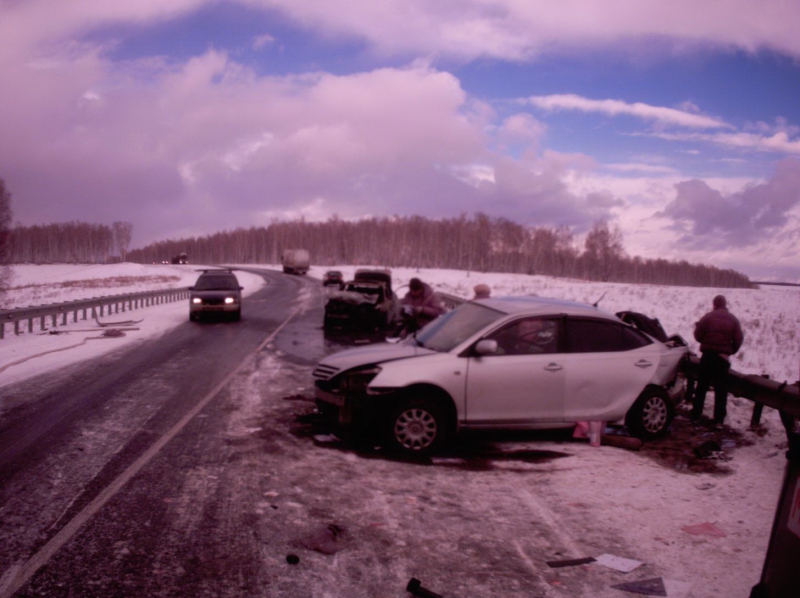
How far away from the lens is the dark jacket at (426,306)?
469 inches

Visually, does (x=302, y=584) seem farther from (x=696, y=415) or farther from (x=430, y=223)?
(x=430, y=223)

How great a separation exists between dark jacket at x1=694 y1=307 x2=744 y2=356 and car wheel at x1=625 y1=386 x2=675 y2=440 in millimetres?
1701

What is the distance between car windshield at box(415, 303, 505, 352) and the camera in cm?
784

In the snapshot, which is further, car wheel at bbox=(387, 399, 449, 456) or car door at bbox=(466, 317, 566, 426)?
car door at bbox=(466, 317, 566, 426)

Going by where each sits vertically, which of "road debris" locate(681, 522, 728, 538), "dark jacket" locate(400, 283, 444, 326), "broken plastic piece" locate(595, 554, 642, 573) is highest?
"dark jacket" locate(400, 283, 444, 326)

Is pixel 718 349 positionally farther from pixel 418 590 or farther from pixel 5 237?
pixel 5 237

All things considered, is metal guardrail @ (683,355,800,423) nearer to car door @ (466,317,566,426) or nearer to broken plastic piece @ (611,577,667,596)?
car door @ (466,317,566,426)

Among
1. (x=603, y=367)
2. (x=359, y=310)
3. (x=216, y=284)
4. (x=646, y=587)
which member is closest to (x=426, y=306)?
(x=603, y=367)

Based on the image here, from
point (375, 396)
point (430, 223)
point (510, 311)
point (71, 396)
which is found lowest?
point (71, 396)

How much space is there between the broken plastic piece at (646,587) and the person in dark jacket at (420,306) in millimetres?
7646

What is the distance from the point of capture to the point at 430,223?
6107 inches

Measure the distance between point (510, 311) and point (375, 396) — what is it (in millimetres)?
1908

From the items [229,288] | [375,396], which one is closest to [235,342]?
[229,288]

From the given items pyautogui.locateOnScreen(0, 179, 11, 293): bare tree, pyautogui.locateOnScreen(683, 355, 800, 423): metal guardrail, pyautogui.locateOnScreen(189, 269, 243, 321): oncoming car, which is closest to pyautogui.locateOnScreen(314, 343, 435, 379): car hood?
pyautogui.locateOnScreen(683, 355, 800, 423): metal guardrail
